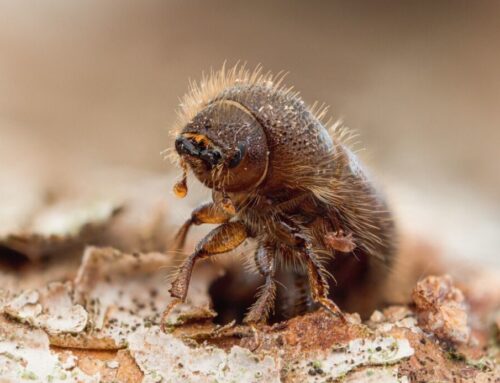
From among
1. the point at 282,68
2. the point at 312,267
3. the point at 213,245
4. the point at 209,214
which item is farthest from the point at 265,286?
the point at 282,68

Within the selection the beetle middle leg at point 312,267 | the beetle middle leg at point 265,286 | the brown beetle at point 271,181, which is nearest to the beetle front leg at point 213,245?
the brown beetle at point 271,181

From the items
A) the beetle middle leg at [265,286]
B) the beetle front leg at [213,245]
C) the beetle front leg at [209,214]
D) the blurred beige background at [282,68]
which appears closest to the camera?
→ the beetle middle leg at [265,286]

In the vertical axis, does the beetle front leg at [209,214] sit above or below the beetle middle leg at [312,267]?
above

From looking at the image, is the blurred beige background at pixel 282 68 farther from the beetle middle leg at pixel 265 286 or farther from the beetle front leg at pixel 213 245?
the beetle middle leg at pixel 265 286

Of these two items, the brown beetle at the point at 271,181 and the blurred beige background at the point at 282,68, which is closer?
the brown beetle at the point at 271,181

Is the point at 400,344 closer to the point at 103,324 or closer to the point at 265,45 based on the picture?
the point at 103,324

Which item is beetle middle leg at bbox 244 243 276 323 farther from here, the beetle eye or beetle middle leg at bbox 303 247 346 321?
the beetle eye

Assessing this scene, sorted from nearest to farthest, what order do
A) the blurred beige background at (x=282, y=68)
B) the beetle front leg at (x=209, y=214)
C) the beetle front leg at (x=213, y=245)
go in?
the beetle front leg at (x=213, y=245) → the beetle front leg at (x=209, y=214) → the blurred beige background at (x=282, y=68)
